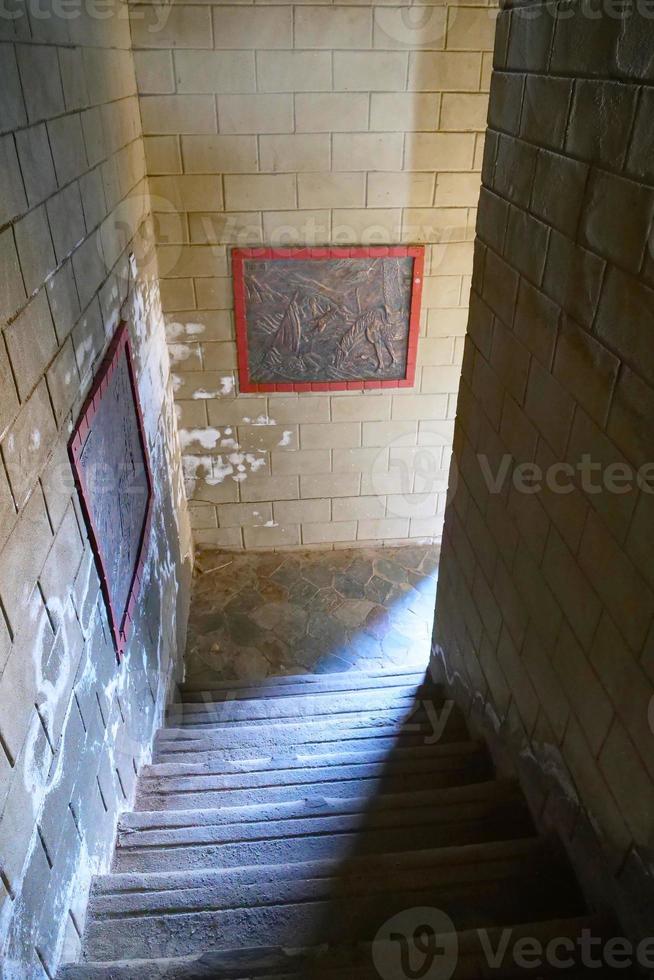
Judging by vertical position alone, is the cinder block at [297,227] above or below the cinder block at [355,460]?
above

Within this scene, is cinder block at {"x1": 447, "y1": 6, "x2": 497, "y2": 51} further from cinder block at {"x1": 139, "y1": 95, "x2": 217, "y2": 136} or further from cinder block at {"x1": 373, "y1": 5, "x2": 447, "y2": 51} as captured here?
cinder block at {"x1": 139, "y1": 95, "x2": 217, "y2": 136}

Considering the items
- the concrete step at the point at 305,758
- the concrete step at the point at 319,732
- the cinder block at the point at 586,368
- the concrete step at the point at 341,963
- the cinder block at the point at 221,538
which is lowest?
the cinder block at the point at 221,538

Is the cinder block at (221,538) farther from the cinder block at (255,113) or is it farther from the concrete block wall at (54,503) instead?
the cinder block at (255,113)

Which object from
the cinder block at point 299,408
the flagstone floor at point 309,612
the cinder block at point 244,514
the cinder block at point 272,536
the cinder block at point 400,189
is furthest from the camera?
the cinder block at point 272,536

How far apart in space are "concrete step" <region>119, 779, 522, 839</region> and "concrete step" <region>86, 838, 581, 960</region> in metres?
0.29

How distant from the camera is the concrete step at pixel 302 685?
12.1 ft

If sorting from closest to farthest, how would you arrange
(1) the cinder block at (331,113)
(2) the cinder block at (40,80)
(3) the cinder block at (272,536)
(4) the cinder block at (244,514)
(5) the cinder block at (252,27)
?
1. (2) the cinder block at (40,80)
2. (5) the cinder block at (252,27)
3. (1) the cinder block at (331,113)
4. (4) the cinder block at (244,514)
5. (3) the cinder block at (272,536)

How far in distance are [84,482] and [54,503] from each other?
0.90ft


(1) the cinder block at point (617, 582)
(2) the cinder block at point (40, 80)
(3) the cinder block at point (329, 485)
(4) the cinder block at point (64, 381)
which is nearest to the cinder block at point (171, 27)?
(2) the cinder block at point (40, 80)

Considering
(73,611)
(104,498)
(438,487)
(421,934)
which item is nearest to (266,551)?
(438,487)

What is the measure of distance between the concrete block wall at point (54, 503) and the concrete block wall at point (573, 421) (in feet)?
4.76

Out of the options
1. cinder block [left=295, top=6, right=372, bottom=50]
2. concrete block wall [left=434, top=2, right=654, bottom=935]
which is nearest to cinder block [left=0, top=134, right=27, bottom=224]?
concrete block wall [left=434, top=2, right=654, bottom=935]

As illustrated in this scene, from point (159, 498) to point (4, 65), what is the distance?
233cm

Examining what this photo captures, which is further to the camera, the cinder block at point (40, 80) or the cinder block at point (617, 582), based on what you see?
the cinder block at point (40, 80)
